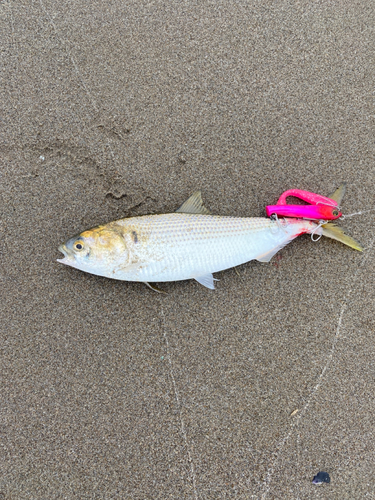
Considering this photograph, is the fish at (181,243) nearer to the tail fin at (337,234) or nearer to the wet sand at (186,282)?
the tail fin at (337,234)

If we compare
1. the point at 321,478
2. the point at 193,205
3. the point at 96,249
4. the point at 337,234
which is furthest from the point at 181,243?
the point at 321,478

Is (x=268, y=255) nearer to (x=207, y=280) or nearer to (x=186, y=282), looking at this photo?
(x=207, y=280)

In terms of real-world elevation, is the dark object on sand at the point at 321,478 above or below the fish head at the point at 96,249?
below

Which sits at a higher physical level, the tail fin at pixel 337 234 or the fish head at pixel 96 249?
the fish head at pixel 96 249

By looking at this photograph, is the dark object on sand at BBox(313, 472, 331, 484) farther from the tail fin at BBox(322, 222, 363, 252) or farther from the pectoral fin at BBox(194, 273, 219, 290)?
the tail fin at BBox(322, 222, 363, 252)

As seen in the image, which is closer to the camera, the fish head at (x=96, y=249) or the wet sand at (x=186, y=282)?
the fish head at (x=96, y=249)

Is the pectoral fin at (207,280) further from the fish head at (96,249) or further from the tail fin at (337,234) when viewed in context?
the tail fin at (337,234)

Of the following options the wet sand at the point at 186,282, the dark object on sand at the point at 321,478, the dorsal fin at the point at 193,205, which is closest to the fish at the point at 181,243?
the dorsal fin at the point at 193,205

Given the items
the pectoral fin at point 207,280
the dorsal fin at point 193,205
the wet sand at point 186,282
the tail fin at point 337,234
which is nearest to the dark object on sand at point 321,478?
the wet sand at point 186,282

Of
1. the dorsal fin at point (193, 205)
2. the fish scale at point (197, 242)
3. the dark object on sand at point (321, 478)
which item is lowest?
the dark object on sand at point (321, 478)
